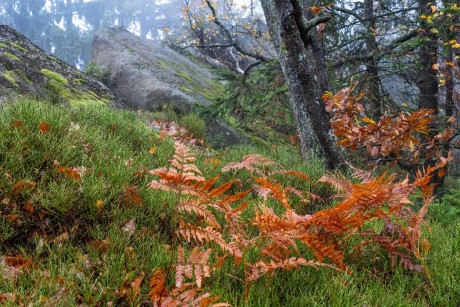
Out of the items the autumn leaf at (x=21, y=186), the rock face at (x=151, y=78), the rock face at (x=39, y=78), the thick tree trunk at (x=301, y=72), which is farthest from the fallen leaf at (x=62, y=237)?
Answer: the rock face at (x=151, y=78)

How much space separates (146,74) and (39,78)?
4.12m

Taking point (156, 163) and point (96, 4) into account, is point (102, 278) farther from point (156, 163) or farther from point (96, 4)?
point (96, 4)

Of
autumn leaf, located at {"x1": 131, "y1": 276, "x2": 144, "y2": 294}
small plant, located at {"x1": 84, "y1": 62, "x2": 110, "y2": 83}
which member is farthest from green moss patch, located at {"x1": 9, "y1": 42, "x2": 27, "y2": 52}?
autumn leaf, located at {"x1": 131, "y1": 276, "x2": 144, "y2": 294}

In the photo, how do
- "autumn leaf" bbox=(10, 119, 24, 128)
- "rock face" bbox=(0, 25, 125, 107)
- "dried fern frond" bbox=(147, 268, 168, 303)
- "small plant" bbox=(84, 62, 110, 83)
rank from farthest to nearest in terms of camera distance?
"small plant" bbox=(84, 62, 110, 83) → "rock face" bbox=(0, 25, 125, 107) → "autumn leaf" bbox=(10, 119, 24, 128) → "dried fern frond" bbox=(147, 268, 168, 303)

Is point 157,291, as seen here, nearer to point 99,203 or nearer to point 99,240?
point 99,240

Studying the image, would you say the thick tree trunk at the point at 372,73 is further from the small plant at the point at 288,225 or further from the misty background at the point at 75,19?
the misty background at the point at 75,19

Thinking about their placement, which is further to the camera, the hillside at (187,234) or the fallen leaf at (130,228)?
the fallen leaf at (130,228)

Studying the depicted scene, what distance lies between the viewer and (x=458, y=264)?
2139mm

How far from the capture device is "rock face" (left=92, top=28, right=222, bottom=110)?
10.0 meters

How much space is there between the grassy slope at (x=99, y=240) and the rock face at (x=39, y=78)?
9.74 ft

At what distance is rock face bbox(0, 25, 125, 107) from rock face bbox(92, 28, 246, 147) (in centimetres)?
122

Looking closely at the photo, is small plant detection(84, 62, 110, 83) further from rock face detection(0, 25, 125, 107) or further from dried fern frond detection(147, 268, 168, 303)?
dried fern frond detection(147, 268, 168, 303)

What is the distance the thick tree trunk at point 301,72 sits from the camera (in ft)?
13.6

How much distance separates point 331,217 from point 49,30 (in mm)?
48325
